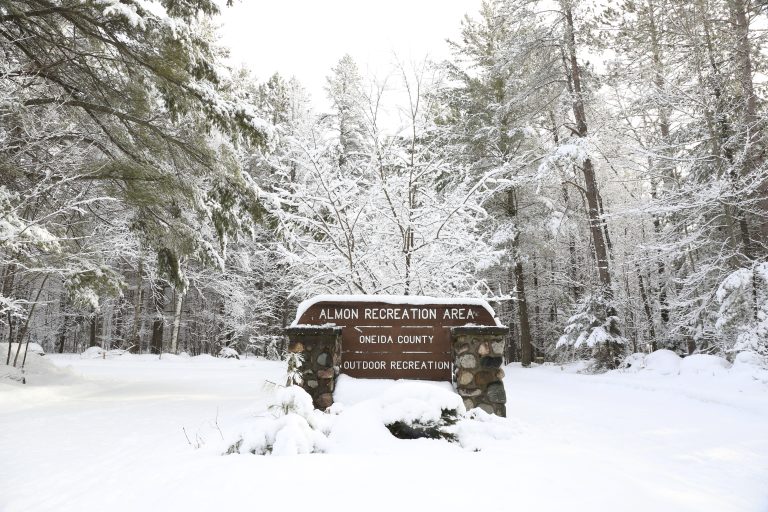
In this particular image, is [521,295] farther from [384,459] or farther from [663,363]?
[384,459]

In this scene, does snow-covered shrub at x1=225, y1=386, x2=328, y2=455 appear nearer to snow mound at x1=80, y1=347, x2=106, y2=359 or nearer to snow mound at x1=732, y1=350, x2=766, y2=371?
snow mound at x1=732, y1=350, x2=766, y2=371

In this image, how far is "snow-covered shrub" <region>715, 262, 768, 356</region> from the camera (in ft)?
28.1

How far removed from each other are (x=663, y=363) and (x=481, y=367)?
7.00m

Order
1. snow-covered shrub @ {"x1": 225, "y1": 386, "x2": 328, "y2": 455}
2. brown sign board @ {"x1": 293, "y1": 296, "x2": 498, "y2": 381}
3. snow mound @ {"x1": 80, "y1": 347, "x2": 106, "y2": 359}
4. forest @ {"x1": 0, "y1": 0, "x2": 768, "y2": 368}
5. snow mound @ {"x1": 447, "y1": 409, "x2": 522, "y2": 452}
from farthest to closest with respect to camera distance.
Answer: snow mound @ {"x1": 80, "y1": 347, "x2": 106, "y2": 359} → forest @ {"x1": 0, "y1": 0, "x2": 768, "y2": 368} → brown sign board @ {"x1": 293, "y1": 296, "x2": 498, "y2": 381} → snow mound @ {"x1": 447, "y1": 409, "x2": 522, "y2": 452} → snow-covered shrub @ {"x1": 225, "y1": 386, "x2": 328, "y2": 455}

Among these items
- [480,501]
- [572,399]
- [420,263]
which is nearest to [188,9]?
[420,263]

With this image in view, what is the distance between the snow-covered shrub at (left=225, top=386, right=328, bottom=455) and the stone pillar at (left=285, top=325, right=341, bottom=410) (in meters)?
1.79

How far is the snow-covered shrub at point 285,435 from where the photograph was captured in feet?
11.4

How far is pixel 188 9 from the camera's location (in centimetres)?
848

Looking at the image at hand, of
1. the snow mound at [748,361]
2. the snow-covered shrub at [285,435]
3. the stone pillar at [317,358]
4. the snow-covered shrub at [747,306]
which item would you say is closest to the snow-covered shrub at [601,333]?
the snow-covered shrub at [747,306]

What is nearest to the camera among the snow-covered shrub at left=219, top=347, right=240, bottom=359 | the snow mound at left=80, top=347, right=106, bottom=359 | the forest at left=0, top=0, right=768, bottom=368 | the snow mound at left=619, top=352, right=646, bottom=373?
the forest at left=0, top=0, right=768, bottom=368

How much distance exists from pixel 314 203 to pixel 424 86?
9.23ft

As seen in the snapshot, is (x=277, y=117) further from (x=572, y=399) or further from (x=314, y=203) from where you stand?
(x=572, y=399)

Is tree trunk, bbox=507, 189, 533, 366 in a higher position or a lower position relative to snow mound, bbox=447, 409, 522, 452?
higher

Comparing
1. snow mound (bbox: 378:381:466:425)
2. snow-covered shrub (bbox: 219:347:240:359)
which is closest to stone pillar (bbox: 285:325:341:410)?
snow mound (bbox: 378:381:466:425)
